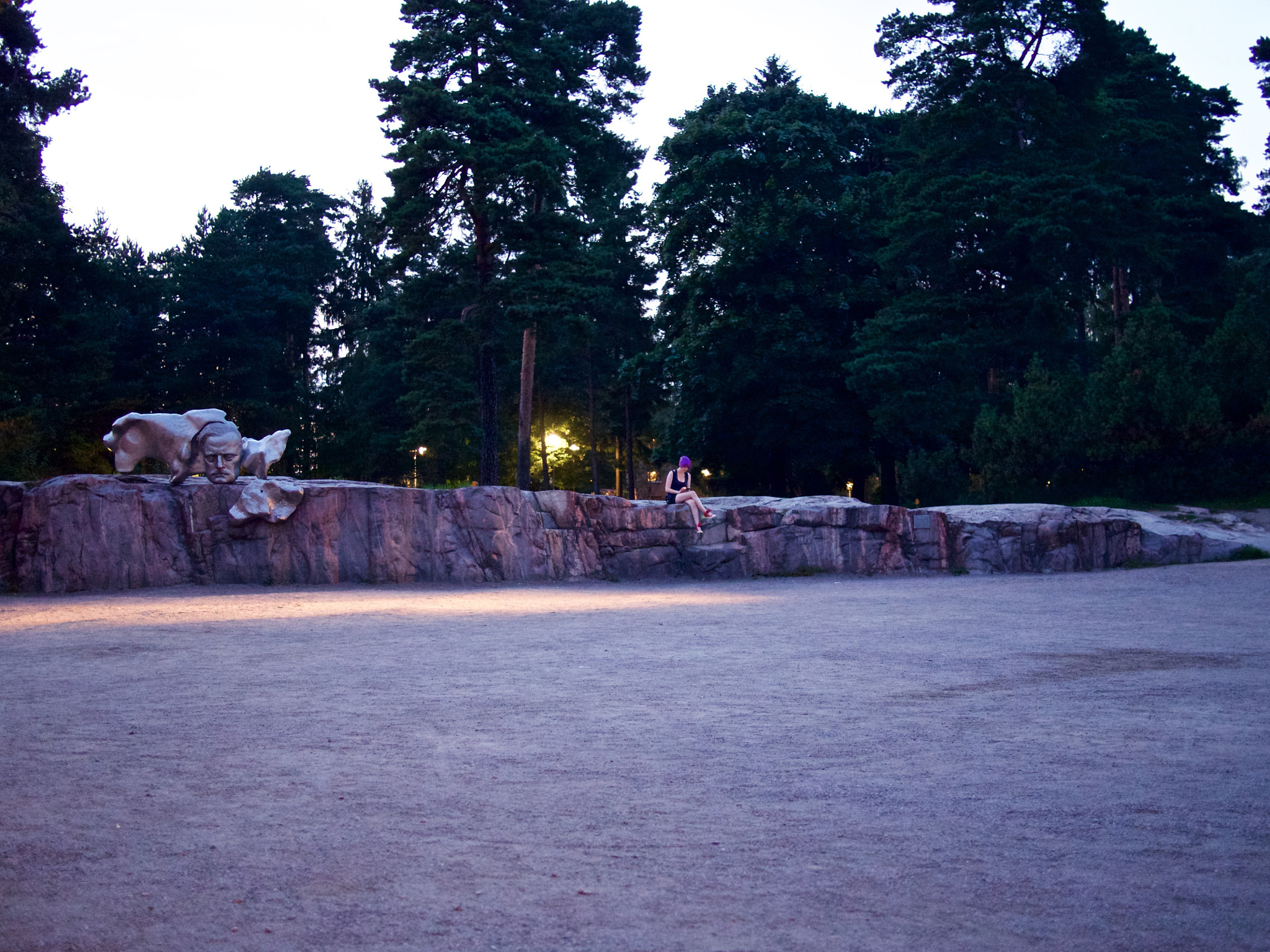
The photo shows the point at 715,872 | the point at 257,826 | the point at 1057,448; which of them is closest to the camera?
the point at 715,872

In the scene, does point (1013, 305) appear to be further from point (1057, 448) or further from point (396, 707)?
point (396, 707)

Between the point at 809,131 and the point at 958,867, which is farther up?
the point at 809,131

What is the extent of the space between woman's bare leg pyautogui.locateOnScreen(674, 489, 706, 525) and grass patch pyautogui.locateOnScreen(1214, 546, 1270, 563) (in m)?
9.13

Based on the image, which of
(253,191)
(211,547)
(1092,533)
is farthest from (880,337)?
(253,191)

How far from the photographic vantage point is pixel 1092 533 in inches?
704

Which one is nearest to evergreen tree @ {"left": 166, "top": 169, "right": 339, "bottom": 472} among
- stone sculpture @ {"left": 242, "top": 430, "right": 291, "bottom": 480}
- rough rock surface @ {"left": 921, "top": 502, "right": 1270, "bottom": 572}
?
stone sculpture @ {"left": 242, "top": 430, "right": 291, "bottom": 480}

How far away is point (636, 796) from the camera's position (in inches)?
167

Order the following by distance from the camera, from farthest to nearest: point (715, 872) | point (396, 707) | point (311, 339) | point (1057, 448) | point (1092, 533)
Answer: point (311, 339), point (1057, 448), point (1092, 533), point (396, 707), point (715, 872)

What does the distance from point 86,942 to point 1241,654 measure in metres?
8.19

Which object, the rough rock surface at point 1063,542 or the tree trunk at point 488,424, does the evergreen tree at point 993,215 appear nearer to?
the rough rock surface at point 1063,542

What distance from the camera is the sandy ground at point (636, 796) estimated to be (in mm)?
3037

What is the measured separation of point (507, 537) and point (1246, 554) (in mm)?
12854

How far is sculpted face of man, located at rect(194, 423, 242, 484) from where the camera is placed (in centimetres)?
1566

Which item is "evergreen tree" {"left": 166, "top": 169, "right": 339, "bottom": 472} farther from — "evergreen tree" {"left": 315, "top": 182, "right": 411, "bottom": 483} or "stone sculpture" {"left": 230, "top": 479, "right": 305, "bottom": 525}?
"stone sculpture" {"left": 230, "top": 479, "right": 305, "bottom": 525}
